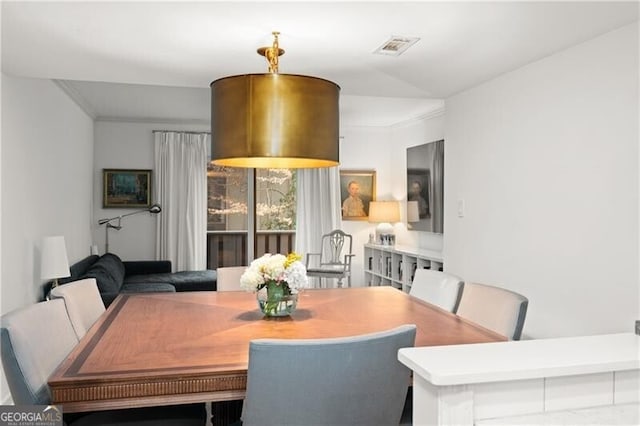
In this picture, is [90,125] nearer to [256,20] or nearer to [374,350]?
[256,20]

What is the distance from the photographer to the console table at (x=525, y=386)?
Result: 947mm

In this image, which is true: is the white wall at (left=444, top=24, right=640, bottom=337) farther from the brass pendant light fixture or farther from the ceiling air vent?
the brass pendant light fixture

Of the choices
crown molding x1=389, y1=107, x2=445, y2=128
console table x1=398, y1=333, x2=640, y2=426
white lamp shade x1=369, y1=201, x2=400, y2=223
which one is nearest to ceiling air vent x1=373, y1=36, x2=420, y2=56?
console table x1=398, y1=333, x2=640, y2=426

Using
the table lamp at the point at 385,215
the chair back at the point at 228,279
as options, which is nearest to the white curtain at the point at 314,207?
the table lamp at the point at 385,215

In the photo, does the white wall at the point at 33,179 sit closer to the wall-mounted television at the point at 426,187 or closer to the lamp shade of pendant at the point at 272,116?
the lamp shade of pendant at the point at 272,116

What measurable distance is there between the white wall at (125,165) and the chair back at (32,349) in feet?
15.0

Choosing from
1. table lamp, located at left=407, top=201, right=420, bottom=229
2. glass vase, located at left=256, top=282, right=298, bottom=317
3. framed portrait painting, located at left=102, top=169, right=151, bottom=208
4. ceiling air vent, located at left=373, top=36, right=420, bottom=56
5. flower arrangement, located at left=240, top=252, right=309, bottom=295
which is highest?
ceiling air vent, located at left=373, top=36, right=420, bottom=56

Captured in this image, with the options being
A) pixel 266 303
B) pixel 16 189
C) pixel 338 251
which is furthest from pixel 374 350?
pixel 338 251

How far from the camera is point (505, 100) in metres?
3.38

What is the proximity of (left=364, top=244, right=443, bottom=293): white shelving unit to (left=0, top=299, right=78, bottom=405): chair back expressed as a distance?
3753mm

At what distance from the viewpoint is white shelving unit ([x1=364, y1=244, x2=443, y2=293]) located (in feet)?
18.0

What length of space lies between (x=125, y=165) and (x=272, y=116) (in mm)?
Answer: 5119

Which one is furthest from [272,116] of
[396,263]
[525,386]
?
[396,263]

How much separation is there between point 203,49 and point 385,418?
210 cm
